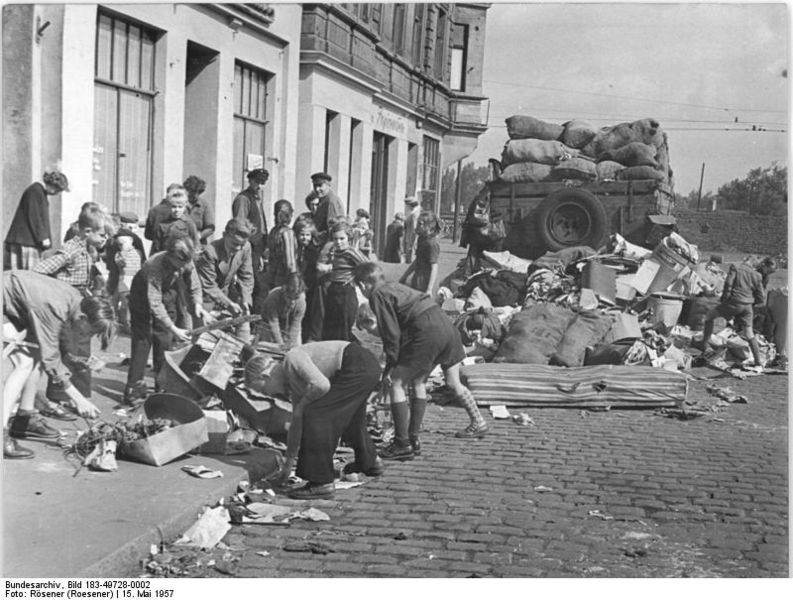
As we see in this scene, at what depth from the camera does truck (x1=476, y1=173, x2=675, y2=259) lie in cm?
920

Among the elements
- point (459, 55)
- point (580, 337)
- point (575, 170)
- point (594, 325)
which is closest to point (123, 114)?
point (459, 55)

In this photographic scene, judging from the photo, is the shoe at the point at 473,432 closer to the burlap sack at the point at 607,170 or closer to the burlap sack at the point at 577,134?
the burlap sack at the point at 577,134

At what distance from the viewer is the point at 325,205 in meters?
8.51

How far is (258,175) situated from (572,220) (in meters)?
3.18

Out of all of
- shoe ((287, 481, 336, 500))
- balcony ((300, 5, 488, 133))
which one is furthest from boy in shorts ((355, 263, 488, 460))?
balcony ((300, 5, 488, 133))

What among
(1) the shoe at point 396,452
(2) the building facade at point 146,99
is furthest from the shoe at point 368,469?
(2) the building facade at point 146,99

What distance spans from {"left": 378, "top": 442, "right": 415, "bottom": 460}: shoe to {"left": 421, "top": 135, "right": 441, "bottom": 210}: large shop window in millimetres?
2485

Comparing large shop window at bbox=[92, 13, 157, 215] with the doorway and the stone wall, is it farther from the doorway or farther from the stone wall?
the stone wall

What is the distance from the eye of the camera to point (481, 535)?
17.9 feet

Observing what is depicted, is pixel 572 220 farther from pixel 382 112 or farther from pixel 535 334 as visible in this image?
pixel 382 112

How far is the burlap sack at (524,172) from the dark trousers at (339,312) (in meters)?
1.89

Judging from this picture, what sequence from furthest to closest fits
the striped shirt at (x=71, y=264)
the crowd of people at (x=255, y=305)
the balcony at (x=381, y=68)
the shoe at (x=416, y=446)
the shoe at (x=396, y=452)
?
the balcony at (x=381, y=68)
the shoe at (x=416, y=446)
the shoe at (x=396, y=452)
the striped shirt at (x=71, y=264)
the crowd of people at (x=255, y=305)

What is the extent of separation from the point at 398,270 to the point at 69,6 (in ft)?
10.6

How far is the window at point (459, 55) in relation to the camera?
7.58 m
